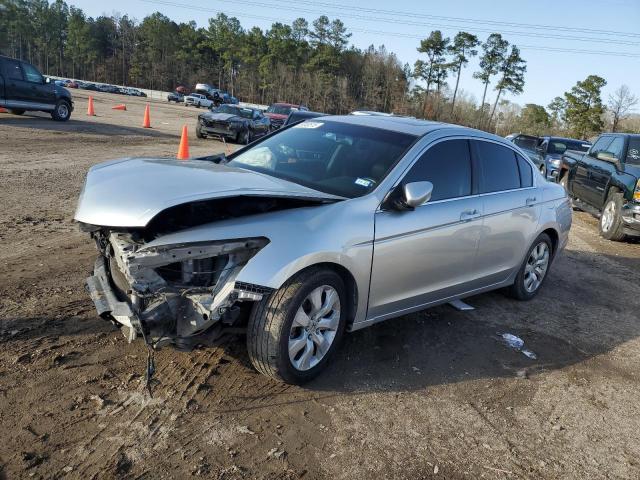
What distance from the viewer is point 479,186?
15.9 ft

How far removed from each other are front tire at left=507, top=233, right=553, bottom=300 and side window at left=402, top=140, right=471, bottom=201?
1.49 meters

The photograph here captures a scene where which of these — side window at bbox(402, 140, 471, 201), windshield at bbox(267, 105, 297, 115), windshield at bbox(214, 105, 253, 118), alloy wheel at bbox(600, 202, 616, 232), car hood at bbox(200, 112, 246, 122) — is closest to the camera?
side window at bbox(402, 140, 471, 201)

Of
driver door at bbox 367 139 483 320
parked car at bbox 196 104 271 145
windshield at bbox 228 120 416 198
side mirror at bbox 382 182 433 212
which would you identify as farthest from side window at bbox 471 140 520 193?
parked car at bbox 196 104 271 145

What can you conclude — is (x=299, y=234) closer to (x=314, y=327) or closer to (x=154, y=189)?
(x=314, y=327)

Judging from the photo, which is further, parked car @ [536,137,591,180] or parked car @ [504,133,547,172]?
parked car @ [536,137,591,180]

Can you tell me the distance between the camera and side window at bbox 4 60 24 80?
55.8ft

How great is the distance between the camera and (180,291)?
10.1 feet

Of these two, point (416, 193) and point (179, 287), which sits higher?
point (416, 193)

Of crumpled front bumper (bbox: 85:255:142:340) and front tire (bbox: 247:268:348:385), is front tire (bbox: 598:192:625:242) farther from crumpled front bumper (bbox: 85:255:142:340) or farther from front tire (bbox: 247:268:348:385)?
crumpled front bumper (bbox: 85:255:142:340)

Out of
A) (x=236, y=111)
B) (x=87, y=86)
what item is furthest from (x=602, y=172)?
(x=87, y=86)

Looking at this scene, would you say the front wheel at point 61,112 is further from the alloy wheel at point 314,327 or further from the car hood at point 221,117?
the alloy wheel at point 314,327

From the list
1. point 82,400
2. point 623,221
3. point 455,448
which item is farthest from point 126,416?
point 623,221

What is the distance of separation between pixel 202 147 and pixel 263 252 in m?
15.7

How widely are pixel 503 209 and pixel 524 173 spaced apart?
2.64 ft
